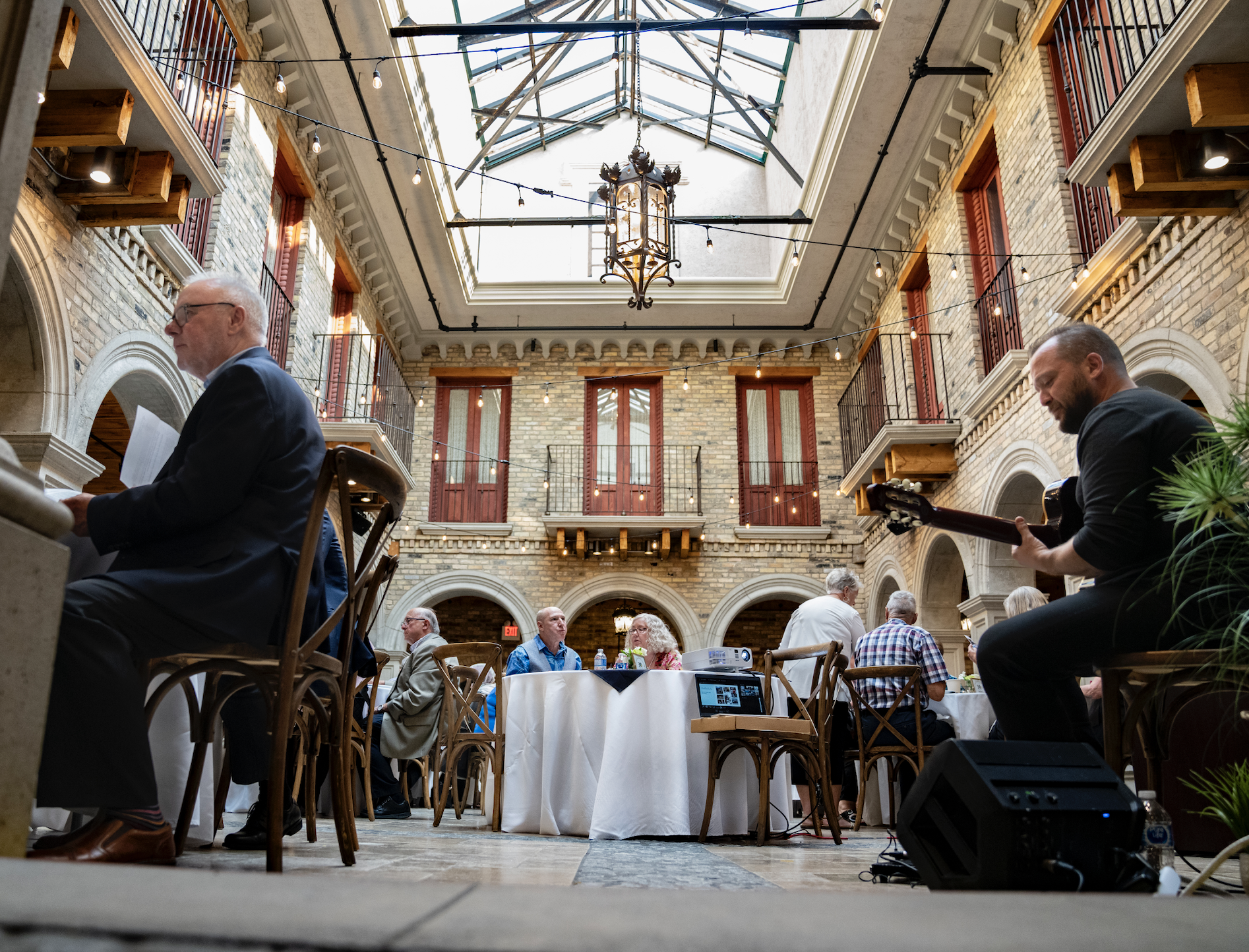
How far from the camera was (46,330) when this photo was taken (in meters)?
5.88

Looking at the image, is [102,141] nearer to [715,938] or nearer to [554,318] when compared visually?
[715,938]

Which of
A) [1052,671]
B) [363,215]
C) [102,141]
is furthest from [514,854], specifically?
[363,215]

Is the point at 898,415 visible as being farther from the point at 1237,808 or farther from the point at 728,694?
the point at 1237,808

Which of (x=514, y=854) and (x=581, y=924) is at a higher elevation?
(x=581, y=924)

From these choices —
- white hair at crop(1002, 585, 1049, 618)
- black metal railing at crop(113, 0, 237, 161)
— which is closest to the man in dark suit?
white hair at crop(1002, 585, 1049, 618)

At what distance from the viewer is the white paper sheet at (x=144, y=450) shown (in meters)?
2.72

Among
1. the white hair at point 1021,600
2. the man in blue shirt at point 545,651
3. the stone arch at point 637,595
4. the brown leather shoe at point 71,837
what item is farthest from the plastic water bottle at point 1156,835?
the stone arch at point 637,595

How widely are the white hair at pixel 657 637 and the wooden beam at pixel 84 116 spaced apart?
4365 mm

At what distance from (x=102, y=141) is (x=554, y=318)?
890cm

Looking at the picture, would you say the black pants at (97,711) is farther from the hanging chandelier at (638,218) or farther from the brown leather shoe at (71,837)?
the hanging chandelier at (638,218)

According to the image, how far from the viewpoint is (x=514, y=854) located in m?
2.92

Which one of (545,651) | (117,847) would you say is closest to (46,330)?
(545,651)

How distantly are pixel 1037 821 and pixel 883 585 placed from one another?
11.4m

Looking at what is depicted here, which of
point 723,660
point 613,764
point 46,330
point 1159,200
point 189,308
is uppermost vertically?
point 1159,200
